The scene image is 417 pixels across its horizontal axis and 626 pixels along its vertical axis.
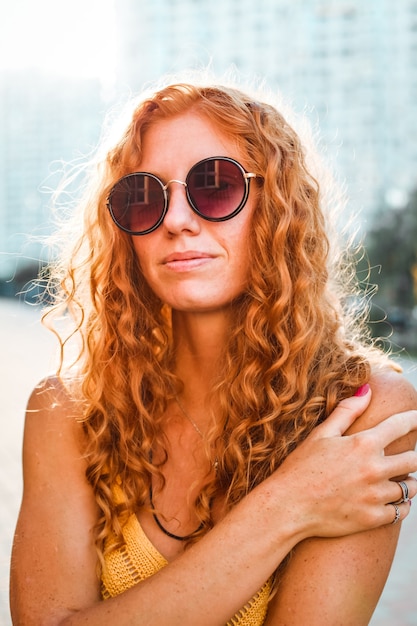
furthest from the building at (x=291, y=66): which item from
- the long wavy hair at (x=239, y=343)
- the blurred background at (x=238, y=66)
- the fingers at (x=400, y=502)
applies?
the fingers at (x=400, y=502)

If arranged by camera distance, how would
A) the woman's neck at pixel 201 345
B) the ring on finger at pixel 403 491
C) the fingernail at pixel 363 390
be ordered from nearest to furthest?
the ring on finger at pixel 403 491, the fingernail at pixel 363 390, the woman's neck at pixel 201 345

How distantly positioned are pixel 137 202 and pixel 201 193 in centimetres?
23

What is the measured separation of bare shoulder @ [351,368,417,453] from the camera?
6.57 feet

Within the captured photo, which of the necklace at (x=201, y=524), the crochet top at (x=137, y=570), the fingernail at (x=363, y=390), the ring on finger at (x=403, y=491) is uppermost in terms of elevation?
the fingernail at (x=363, y=390)

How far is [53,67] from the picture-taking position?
89562mm

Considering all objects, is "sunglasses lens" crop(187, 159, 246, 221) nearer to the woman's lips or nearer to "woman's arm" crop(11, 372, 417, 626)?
the woman's lips

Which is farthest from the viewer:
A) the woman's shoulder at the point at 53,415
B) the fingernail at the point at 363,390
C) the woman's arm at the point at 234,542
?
the woman's shoulder at the point at 53,415

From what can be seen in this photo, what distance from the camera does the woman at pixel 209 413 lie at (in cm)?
188

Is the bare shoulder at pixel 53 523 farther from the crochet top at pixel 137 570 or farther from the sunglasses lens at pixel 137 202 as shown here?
the sunglasses lens at pixel 137 202

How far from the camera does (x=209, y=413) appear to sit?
2.41 metres

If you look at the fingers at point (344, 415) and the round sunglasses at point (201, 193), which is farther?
the round sunglasses at point (201, 193)

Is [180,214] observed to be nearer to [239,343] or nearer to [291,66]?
[239,343]

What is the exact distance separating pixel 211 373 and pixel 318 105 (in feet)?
236

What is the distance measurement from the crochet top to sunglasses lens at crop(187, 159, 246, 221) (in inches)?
37.8
